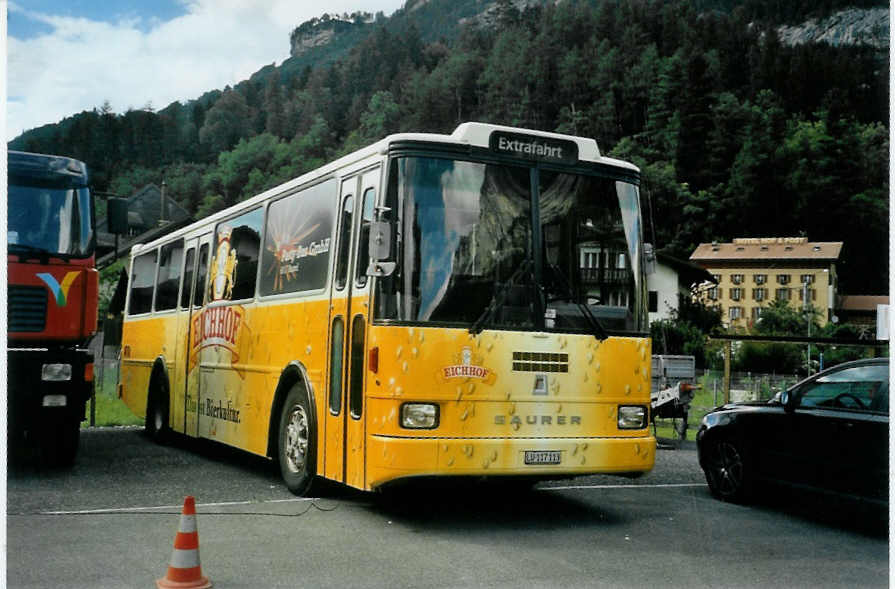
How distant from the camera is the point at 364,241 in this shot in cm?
790

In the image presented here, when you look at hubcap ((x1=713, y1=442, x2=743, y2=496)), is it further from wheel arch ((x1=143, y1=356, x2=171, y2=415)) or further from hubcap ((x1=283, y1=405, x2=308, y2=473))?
wheel arch ((x1=143, y1=356, x2=171, y2=415))

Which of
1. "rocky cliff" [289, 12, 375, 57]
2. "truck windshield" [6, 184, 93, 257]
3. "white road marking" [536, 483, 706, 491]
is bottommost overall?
"white road marking" [536, 483, 706, 491]

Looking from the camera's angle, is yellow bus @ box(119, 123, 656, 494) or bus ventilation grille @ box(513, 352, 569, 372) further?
bus ventilation grille @ box(513, 352, 569, 372)

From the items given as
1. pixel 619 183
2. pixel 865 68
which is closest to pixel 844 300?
pixel 865 68

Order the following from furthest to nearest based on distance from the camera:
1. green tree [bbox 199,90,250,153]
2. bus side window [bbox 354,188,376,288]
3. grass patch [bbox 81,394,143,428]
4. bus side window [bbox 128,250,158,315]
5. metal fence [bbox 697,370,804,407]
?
1. metal fence [bbox 697,370,804,407]
2. grass patch [bbox 81,394,143,428]
3. bus side window [bbox 128,250,158,315]
4. green tree [bbox 199,90,250,153]
5. bus side window [bbox 354,188,376,288]

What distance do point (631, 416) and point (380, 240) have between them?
2365 millimetres

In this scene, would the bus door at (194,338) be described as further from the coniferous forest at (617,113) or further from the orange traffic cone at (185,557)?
the orange traffic cone at (185,557)

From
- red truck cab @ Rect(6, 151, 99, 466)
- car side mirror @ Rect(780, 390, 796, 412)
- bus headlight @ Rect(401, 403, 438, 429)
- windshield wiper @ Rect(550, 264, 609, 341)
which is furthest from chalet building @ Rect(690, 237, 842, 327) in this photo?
red truck cab @ Rect(6, 151, 99, 466)

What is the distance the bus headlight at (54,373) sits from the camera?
9.55 metres

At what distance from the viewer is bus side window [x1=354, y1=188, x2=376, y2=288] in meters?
7.77

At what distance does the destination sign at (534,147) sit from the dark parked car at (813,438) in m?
2.68

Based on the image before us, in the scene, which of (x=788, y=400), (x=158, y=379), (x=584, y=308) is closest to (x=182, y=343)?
(x=158, y=379)

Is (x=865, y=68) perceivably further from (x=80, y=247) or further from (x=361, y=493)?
(x=80, y=247)

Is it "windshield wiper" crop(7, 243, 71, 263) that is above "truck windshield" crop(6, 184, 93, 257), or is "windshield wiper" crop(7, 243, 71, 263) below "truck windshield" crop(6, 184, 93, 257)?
below
